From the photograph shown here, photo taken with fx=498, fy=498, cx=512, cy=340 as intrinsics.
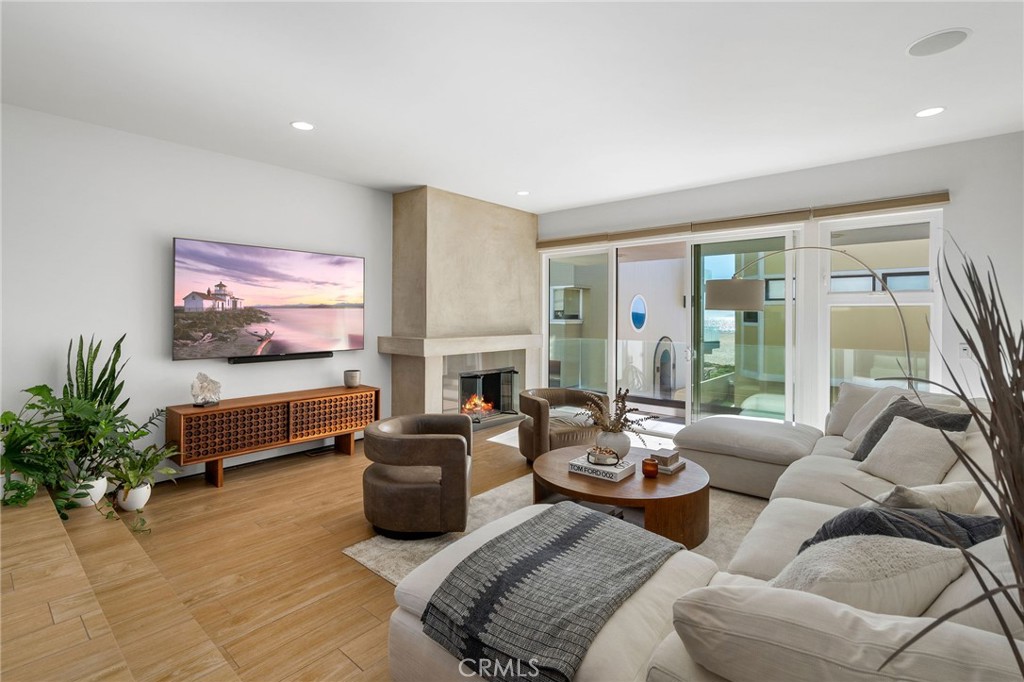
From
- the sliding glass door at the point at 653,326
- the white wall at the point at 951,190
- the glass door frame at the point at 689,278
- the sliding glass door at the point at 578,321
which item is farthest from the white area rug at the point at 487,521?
the sliding glass door at the point at 578,321

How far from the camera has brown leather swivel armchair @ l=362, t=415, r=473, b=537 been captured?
2877mm

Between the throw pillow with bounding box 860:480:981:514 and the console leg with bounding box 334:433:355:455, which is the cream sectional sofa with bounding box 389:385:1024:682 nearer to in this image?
the throw pillow with bounding box 860:480:981:514

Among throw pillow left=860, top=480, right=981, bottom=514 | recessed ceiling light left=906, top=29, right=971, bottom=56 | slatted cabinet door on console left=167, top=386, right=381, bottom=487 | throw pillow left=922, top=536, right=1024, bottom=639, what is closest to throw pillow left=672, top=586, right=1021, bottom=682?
throw pillow left=922, top=536, right=1024, bottom=639

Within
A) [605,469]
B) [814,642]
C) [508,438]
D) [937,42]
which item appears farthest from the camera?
[508,438]

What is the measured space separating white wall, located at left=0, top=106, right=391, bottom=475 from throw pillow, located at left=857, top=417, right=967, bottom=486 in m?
4.52

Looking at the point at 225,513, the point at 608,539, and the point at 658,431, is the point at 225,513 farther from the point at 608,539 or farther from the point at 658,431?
the point at 658,431

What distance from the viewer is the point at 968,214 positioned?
379 centimetres

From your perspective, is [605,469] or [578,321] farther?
[578,321]

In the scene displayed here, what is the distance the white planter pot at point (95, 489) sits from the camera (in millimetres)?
3094

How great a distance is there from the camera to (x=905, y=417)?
9.70ft

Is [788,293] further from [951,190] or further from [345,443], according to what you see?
[345,443]

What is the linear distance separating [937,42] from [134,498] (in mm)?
5307

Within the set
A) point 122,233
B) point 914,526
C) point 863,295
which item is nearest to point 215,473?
point 122,233

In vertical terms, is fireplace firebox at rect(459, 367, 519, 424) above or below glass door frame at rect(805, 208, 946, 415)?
below
